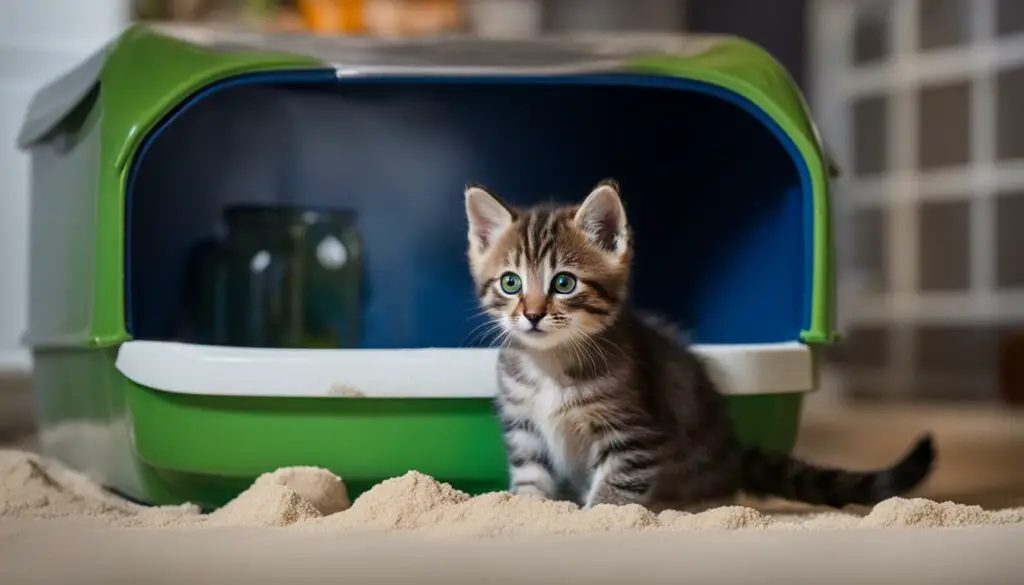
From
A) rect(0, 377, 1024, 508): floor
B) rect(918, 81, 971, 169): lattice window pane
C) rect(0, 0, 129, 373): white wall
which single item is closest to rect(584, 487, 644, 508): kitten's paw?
rect(0, 377, 1024, 508): floor

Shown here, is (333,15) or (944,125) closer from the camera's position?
(333,15)

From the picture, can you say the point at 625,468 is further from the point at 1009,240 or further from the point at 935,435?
the point at 1009,240

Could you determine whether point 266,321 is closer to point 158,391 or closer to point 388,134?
point 388,134

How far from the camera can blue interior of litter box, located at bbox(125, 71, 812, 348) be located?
1.97 meters

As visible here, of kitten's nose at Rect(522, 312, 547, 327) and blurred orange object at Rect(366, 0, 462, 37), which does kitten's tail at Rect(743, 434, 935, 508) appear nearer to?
kitten's nose at Rect(522, 312, 547, 327)

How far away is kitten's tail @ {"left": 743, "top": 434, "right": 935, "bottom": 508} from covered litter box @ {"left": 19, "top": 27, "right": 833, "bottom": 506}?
47 mm

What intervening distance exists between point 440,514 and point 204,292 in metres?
0.94

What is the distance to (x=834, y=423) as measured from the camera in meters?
3.21

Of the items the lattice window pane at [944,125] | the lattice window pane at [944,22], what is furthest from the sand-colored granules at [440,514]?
the lattice window pane at [944,22]

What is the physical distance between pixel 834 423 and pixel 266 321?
1.76 m

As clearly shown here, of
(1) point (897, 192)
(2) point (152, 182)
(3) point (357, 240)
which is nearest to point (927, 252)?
(1) point (897, 192)

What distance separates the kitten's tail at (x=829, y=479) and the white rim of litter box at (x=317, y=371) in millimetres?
408

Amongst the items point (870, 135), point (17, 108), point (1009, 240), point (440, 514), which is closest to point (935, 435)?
point (1009, 240)

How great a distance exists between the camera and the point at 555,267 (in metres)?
1.42
